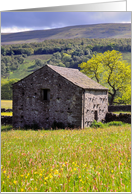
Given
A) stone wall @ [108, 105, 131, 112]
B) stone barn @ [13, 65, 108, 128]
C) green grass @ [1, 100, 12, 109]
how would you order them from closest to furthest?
stone barn @ [13, 65, 108, 128], stone wall @ [108, 105, 131, 112], green grass @ [1, 100, 12, 109]

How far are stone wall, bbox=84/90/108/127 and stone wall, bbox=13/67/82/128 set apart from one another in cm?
131

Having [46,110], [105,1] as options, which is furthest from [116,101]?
[105,1]

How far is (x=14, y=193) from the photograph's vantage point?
3.59 meters

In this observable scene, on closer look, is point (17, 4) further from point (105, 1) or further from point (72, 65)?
point (72, 65)

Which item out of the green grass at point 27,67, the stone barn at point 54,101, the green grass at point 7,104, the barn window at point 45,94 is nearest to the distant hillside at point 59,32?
the stone barn at point 54,101

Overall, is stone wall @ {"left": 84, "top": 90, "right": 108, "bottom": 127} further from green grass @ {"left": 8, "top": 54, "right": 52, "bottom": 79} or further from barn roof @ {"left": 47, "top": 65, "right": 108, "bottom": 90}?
green grass @ {"left": 8, "top": 54, "right": 52, "bottom": 79}

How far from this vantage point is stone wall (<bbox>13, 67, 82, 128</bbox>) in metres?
18.5

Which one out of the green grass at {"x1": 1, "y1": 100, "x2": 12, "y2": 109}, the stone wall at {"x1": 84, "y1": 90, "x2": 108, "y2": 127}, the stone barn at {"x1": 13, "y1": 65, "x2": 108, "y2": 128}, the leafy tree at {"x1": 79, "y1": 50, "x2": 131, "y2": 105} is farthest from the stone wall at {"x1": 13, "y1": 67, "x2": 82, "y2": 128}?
the green grass at {"x1": 1, "y1": 100, "x2": 12, "y2": 109}

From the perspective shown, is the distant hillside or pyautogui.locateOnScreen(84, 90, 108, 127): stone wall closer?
the distant hillside

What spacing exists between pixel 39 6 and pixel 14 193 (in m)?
3.65

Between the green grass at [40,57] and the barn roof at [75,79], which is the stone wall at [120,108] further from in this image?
the green grass at [40,57]

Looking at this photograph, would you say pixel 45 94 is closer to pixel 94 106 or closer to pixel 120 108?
pixel 94 106

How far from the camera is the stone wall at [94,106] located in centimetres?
1925

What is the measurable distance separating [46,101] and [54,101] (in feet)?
3.07
